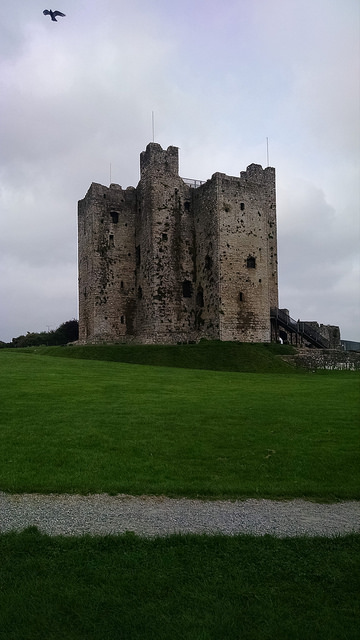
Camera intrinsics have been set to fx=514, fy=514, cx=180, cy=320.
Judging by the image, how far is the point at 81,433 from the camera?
12273 mm

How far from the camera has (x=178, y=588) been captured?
212 inches

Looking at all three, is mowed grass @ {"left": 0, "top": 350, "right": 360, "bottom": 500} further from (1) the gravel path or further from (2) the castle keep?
(2) the castle keep

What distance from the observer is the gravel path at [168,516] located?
7.31 meters

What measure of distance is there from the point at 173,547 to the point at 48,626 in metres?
2.06

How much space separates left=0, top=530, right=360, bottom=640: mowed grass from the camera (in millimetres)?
4707

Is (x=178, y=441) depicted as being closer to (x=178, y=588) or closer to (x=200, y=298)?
(x=178, y=588)

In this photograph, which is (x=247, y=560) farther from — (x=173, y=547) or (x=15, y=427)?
(x=15, y=427)

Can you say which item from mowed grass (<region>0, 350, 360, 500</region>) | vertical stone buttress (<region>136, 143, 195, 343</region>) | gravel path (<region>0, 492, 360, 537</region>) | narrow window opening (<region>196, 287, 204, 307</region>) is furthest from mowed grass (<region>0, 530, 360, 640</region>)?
narrow window opening (<region>196, 287, 204, 307</region>)

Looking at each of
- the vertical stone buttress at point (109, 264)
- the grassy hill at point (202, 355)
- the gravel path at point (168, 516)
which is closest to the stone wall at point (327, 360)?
the grassy hill at point (202, 355)

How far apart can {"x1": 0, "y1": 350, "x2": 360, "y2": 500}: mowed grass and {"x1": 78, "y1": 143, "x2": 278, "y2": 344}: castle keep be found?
2261 centimetres

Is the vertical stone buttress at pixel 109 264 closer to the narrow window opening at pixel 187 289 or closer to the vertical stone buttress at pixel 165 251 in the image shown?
the vertical stone buttress at pixel 165 251

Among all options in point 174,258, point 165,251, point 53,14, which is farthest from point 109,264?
point 53,14

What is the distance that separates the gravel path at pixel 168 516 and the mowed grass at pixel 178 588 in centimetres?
51

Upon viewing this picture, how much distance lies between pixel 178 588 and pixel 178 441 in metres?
6.66
